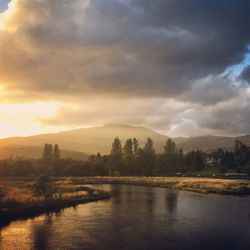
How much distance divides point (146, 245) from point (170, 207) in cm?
3157

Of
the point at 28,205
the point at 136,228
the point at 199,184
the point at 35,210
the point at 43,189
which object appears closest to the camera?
the point at 136,228

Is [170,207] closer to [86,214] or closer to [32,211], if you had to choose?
[86,214]

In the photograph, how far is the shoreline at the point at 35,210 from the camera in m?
62.4

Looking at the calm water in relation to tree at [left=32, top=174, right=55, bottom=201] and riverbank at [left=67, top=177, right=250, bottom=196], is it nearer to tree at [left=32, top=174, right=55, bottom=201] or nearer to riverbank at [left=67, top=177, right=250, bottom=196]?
tree at [left=32, top=174, right=55, bottom=201]

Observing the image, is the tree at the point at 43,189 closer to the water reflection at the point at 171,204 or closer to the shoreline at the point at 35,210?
the shoreline at the point at 35,210

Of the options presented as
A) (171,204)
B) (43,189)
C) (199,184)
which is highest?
(43,189)

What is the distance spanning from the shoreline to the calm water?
2.23 m

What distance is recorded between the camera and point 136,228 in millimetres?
57719

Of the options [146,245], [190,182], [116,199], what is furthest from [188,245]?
[190,182]

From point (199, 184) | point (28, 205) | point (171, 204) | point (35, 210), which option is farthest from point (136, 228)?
point (199, 184)

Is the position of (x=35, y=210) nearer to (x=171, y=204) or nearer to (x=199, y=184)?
(x=171, y=204)

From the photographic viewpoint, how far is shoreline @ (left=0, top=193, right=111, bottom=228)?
2457 inches

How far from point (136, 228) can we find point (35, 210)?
2067 centimetres

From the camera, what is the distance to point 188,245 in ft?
158
